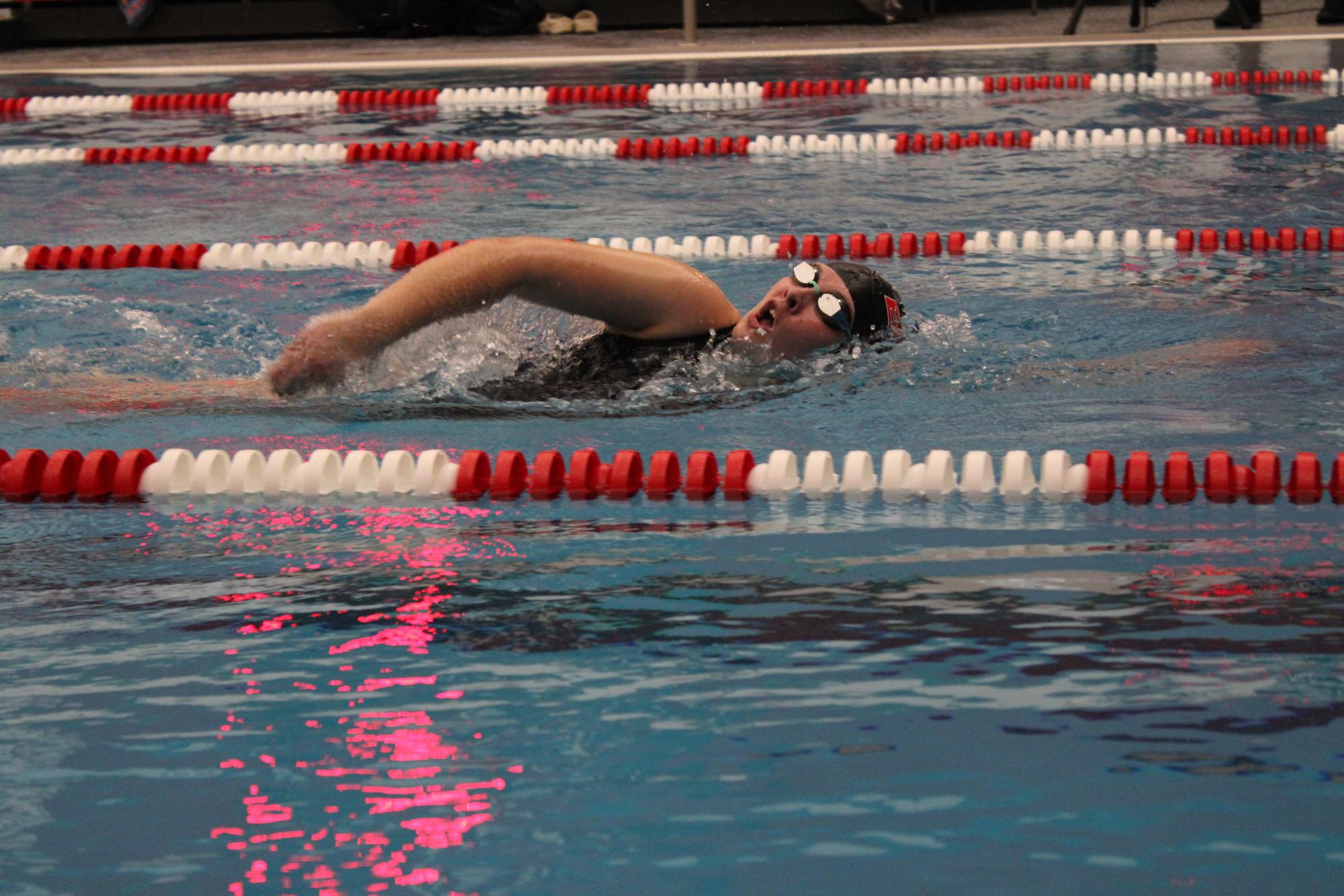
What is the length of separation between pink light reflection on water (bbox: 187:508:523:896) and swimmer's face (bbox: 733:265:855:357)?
3.39 feet

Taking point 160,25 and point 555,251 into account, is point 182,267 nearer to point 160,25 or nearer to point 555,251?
point 555,251

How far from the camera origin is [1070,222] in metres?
5.78

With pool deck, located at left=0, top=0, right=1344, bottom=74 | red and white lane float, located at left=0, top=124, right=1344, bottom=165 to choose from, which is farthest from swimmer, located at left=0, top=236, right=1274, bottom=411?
pool deck, located at left=0, top=0, right=1344, bottom=74

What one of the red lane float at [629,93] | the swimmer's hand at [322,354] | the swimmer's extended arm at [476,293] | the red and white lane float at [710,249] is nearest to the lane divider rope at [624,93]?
the red lane float at [629,93]

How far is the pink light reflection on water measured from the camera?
5.89ft

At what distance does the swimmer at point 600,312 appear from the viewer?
3.00m

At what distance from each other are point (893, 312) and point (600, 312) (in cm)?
77

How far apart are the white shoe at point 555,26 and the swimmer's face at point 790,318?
837cm

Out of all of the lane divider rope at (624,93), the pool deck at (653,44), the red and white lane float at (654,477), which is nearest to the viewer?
the red and white lane float at (654,477)

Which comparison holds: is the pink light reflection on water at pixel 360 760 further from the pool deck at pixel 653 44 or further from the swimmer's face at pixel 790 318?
the pool deck at pixel 653 44

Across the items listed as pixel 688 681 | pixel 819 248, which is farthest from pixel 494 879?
pixel 819 248

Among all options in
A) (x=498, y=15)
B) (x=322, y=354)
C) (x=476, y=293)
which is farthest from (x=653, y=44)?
(x=322, y=354)

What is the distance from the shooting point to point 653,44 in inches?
416

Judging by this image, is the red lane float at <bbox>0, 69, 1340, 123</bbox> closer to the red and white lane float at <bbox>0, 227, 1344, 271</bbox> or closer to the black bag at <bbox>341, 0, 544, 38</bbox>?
the black bag at <bbox>341, 0, 544, 38</bbox>
